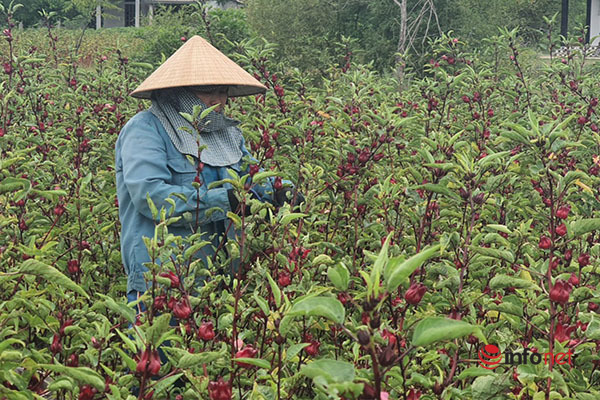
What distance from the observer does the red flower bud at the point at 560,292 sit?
1.38 meters

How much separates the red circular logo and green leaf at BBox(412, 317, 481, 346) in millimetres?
667

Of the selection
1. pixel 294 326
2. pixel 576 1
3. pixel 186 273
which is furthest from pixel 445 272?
pixel 576 1

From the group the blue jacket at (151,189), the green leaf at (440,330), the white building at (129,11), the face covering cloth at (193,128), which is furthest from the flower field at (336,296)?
the white building at (129,11)

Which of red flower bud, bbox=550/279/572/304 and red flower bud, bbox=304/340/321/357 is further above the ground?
red flower bud, bbox=550/279/572/304

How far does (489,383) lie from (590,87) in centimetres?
356

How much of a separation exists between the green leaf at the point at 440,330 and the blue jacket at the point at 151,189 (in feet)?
4.68

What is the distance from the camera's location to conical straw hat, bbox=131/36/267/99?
104 inches

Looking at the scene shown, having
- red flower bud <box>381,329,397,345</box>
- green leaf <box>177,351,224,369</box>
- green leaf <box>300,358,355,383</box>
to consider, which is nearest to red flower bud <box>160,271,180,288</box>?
green leaf <box>177,351,224,369</box>

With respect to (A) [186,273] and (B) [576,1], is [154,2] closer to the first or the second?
(B) [576,1]

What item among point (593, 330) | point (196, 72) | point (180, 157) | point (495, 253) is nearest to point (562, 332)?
point (593, 330)

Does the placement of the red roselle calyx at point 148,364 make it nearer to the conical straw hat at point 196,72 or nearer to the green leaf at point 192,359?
the green leaf at point 192,359

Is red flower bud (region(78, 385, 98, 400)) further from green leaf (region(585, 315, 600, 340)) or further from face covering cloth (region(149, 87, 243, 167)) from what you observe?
face covering cloth (region(149, 87, 243, 167))
